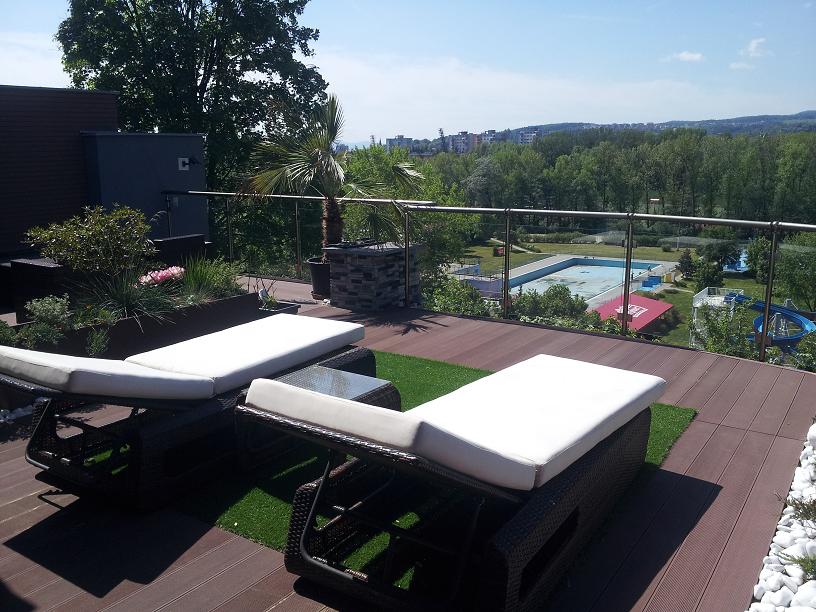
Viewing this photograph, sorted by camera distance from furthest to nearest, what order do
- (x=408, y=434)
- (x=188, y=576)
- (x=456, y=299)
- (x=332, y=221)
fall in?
1. (x=456, y=299)
2. (x=332, y=221)
3. (x=188, y=576)
4. (x=408, y=434)

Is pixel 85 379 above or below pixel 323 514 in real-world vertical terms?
above

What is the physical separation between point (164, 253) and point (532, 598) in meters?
4.99

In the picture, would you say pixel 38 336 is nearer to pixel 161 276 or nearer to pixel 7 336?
pixel 7 336

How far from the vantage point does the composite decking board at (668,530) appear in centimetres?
250

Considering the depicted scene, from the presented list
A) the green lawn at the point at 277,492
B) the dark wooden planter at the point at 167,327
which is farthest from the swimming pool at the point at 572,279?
the dark wooden planter at the point at 167,327

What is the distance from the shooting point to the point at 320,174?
24.7 ft

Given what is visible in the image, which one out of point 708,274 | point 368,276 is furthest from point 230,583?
point 708,274

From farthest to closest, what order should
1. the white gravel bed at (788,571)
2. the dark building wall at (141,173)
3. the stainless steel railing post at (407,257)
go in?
the dark building wall at (141,173)
the stainless steel railing post at (407,257)
the white gravel bed at (788,571)

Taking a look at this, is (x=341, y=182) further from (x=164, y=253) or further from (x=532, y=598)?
(x=532, y=598)

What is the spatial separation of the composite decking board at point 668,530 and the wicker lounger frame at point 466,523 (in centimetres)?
19

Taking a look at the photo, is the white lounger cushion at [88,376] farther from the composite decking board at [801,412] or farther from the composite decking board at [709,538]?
the composite decking board at [801,412]

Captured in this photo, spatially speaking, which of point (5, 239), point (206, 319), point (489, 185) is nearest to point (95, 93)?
point (5, 239)

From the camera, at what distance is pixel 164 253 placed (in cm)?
631

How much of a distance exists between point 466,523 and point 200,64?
61.3 ft
